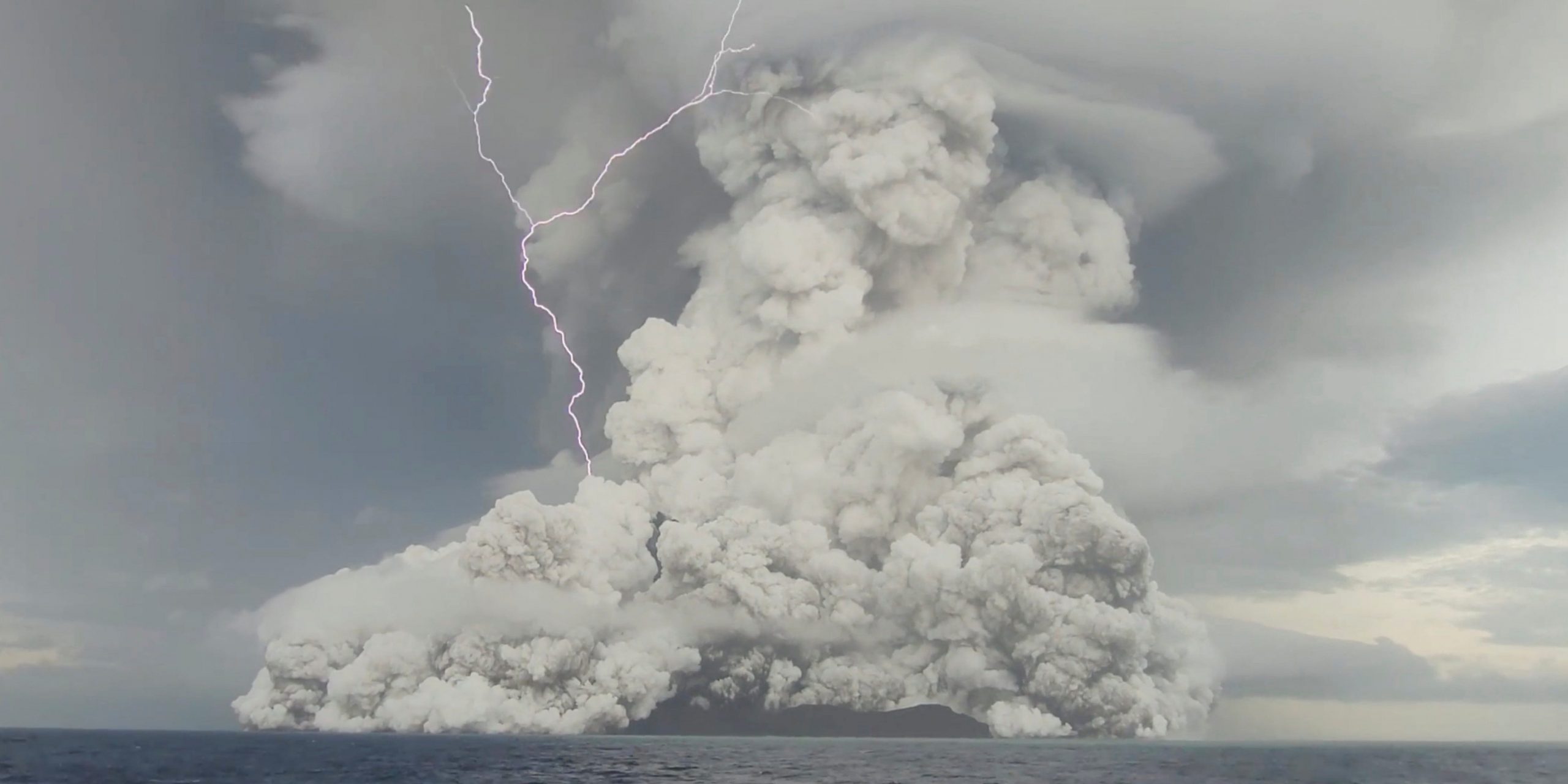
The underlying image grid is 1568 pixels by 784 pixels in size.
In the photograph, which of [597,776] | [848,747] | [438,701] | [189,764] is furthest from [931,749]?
[189,764]

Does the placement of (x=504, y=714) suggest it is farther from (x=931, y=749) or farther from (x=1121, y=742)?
(x=1121, y=742)

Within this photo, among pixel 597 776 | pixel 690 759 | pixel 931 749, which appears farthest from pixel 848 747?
pixel 597 776

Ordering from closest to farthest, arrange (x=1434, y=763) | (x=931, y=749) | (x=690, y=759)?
(x=690, y=759)
(x=1434, y=763)
(x=931, y=749)

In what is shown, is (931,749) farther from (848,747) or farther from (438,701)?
(438,701)

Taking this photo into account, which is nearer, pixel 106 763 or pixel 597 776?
pixel 597 776

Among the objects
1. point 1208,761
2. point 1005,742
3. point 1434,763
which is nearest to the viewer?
point 1208,761

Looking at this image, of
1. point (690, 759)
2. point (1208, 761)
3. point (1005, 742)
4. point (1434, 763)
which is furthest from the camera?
point (1005, 742)
